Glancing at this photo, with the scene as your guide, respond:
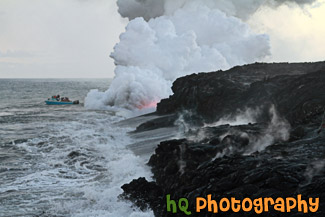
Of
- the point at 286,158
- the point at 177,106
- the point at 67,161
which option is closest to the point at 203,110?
the point at 177,106

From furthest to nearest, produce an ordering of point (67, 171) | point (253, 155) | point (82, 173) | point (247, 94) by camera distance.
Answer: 1. point (247, 94)
2. point (67, 171)
3. point (82, 173)
4. point (253, 155)

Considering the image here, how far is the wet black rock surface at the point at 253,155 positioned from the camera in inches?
414

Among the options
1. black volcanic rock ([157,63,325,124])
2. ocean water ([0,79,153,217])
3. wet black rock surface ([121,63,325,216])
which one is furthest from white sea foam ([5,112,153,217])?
black volcanic rock ([157,63,325,124])

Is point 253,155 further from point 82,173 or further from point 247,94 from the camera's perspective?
point 247,94

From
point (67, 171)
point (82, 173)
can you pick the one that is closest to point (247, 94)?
point (82, 173)

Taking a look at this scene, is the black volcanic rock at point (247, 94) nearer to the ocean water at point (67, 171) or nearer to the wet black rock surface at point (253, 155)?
the wet black rock surface at point (253, 155)

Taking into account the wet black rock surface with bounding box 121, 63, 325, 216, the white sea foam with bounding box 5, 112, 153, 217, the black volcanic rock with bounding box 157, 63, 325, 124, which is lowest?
the white sea foam with bounding box 5, 112, 153, 217

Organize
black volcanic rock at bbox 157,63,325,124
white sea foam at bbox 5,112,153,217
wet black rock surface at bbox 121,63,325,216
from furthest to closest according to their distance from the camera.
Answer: black volcanic rock at bbox 157,63,325,124 → white sea foam at bbox 5,112,153,217 → wet black rock surface at bbox 121,63,325,216

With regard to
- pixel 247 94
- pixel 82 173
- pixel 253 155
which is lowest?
pixel 82 173

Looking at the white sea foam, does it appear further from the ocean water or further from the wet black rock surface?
the wet black rock surface

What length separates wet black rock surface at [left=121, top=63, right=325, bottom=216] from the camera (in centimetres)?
1052

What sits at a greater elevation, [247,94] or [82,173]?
[247,94]

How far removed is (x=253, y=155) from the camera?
13367 millimetres

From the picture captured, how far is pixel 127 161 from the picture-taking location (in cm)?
2194
